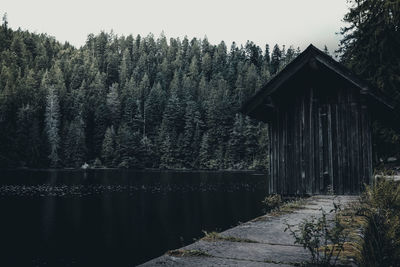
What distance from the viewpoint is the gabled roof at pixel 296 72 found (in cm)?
1200

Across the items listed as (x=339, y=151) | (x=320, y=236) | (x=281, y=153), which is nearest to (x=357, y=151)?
(x=339, y=151)

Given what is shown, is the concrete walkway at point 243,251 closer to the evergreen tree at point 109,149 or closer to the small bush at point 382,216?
the small bush at point 382,216

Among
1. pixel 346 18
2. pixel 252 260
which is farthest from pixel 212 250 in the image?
pixel 346 18

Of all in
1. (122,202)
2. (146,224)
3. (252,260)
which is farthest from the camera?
(122,202)

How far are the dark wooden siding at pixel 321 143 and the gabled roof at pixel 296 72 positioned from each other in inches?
27.1

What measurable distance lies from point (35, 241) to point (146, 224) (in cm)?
713

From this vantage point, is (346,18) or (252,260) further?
(346,18)

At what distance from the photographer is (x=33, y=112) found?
379 ft

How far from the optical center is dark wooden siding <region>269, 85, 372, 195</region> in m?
12.8

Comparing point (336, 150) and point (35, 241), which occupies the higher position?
point (336, 150)

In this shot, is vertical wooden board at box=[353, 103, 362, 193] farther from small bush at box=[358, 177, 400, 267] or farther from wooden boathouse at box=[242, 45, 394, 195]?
small bush at box=[358, 177, 400, 267]

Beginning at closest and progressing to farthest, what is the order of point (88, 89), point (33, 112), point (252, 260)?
point (252, 260) → point (33, 112) → point (88, 89)

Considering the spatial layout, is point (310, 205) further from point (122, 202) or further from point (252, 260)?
point (122, 202)

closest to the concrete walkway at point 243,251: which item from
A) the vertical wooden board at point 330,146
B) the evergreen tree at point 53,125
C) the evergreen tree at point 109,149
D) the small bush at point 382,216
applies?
the small bush at point 382,216
